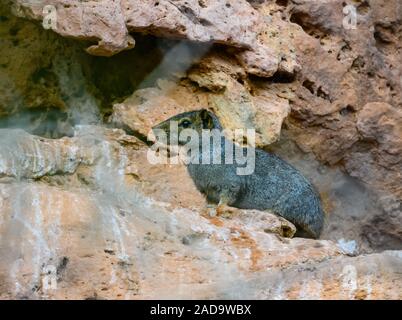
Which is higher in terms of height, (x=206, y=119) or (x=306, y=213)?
(x=206, y=119)

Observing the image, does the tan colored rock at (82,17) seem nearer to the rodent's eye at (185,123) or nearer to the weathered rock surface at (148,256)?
the rodent's eye at (185,123)

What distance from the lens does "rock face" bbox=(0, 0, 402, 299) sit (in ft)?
15.9

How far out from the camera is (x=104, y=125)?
6.46 m

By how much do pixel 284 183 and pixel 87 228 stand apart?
202 centimetres

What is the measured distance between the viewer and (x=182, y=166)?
21.1 feet

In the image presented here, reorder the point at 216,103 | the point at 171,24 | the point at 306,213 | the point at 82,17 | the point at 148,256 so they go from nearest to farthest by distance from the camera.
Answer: the point at 148,256, the point at 82,17, the point at 171,24, the point at 306,213, the point at 216,103

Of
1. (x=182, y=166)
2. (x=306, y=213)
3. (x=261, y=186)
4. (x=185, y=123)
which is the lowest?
(x=306, y=213)

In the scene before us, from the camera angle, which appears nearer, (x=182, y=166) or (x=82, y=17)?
(x=82, y=17)

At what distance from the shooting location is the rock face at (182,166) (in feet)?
15.9

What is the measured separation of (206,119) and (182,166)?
1.37 ft

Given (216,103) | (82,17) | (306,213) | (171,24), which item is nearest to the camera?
(82,17)

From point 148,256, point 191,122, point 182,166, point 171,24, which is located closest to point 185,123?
point 191,122

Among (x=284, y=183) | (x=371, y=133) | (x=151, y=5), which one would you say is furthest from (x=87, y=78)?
(x=371, y=133)

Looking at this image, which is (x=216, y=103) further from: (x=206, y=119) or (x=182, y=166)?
(x=182, y=166)
